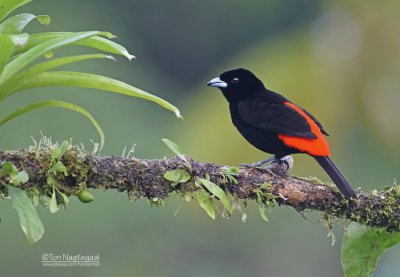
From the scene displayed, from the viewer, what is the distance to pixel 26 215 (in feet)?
8.77

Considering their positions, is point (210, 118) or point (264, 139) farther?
point (210, 118)

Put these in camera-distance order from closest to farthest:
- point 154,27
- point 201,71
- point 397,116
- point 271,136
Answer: point 271,136
point 397,116
point 201,71
point 154,27

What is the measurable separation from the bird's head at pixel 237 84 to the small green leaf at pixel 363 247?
1.77m

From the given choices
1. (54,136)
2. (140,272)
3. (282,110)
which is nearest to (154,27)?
(54,136)

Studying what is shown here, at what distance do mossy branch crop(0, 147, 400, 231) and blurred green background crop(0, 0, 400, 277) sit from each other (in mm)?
6345

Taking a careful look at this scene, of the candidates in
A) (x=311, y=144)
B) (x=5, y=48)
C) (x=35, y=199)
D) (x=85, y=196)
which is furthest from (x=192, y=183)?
(x=311, y=144)

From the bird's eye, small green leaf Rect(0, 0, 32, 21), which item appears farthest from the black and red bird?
small green leaf Rect(0, 0, 32, 21)

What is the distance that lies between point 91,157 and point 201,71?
20.5m

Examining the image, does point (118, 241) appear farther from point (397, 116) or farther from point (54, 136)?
point (397, 116)

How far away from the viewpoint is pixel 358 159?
15891 mm

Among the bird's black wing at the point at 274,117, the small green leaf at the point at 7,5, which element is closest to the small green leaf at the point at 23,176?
the small green leaf at the point at 7,5

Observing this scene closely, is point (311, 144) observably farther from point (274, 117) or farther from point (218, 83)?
point (218, 83)

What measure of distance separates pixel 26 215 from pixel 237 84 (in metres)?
2.81

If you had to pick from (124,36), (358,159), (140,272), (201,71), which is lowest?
(140,272)
